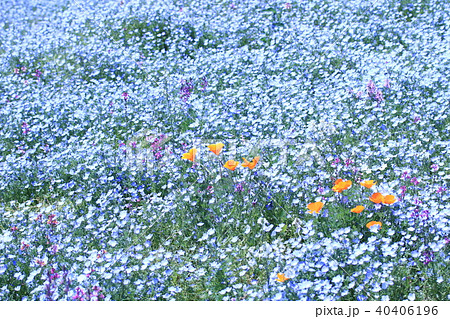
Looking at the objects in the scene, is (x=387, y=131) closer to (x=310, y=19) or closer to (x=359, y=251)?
(x=359, y=251)

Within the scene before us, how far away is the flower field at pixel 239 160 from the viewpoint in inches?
140

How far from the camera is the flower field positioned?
354 cm

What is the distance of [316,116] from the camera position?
5.04m

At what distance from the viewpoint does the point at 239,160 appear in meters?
4.61

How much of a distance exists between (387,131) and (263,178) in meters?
1.20
